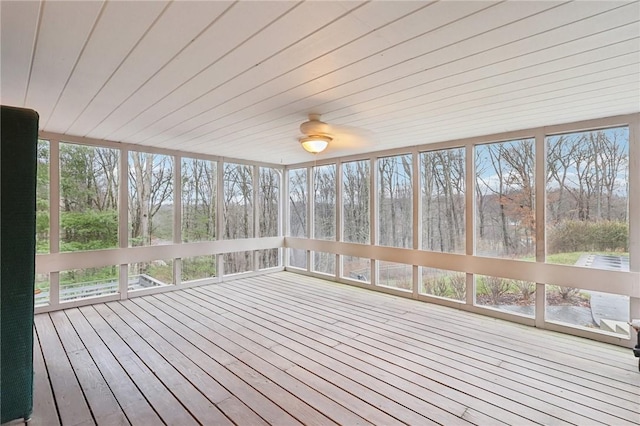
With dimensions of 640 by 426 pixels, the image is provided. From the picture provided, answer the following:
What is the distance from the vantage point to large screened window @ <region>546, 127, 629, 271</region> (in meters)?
3.14

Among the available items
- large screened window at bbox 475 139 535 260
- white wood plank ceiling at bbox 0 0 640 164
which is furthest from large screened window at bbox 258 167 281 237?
large screened window at bbox 475 139 535 260

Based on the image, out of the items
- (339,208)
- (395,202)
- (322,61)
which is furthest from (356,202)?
(322,61)

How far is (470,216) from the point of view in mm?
4133

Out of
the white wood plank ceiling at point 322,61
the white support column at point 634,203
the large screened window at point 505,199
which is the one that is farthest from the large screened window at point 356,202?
the white support column at point 634,203

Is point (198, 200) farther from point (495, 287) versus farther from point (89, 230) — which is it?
point (495, 287)

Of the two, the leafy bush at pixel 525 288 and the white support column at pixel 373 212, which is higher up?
the white support column at pixel 373 212

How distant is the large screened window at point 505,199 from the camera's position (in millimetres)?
3693

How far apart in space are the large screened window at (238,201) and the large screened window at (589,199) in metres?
4.83

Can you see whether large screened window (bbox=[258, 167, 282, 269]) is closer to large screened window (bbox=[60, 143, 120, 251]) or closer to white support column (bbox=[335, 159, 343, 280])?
white support column (bbox=[335, 159, 343, 280])

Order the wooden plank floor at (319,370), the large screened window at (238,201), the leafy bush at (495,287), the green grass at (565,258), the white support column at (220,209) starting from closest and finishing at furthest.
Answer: the wooden plank floor at (319,370)
the green grass at (565,258)
the leafy bush at (495,287)
the white support column at (220,209)
the large screened window at (238,201)

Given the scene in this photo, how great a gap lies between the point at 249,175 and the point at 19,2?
4.78m

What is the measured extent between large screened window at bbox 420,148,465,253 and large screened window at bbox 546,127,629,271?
3.26 ft

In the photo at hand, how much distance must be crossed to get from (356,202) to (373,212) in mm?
424

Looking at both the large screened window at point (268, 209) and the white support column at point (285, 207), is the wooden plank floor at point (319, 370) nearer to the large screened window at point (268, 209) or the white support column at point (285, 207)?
the large screened window at point (268, 209)
